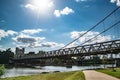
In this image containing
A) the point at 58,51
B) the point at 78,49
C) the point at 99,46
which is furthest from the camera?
the point at 58,51

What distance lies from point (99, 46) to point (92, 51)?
16.4 ft

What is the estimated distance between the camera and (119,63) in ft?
348

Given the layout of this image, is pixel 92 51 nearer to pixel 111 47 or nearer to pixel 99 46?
pixel 99 46

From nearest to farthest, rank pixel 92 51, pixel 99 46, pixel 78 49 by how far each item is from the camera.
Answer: pixel 99 46 → pixel 92 51 → pixel 78 49

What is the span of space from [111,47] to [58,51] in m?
37.0

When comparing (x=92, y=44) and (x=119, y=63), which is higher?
(x=92, y=44)

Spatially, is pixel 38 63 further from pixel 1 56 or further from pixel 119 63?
pixel 119 63

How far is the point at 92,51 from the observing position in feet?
232

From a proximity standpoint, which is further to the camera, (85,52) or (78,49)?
(78,49)

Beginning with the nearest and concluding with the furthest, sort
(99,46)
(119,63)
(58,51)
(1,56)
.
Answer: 1. (99,46)
2. (58,51)
3. (119,63)
4. (1,56)

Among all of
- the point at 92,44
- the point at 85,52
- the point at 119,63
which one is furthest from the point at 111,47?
the point at 119,63

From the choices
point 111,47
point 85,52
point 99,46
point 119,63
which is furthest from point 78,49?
point 119,63

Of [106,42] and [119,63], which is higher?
[106,42]

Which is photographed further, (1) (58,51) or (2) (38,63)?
(2) (38,63)
